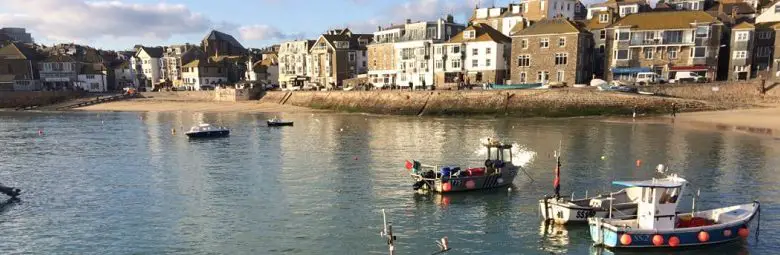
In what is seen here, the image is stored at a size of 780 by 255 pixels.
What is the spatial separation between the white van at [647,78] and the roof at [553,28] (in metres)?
12.0

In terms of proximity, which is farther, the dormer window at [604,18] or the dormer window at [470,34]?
the dormer window at [470,34]

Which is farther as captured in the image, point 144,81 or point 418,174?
point 144,81

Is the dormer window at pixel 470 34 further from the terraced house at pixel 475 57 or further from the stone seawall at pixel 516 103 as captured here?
the stone seawall at pixel 516 103

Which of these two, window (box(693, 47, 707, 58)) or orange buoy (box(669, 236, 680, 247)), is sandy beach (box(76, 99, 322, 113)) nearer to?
window (box(693, 47, 707, 58))

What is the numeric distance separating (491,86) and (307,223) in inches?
2524

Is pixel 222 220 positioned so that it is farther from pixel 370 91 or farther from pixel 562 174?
pixel 370 91

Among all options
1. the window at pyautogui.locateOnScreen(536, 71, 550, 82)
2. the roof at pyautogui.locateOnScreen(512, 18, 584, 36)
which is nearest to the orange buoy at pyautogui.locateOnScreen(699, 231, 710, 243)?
the roof at pyautogui.locateOnScreen(512, 18, 584, 36)

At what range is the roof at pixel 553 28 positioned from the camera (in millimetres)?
86938

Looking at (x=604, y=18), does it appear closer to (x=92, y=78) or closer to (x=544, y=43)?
(x=544, y=43)

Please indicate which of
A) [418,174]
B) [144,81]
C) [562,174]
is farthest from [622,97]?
[144,81]

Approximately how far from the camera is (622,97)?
7669 cm

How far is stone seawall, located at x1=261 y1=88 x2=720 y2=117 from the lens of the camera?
75.8 meters

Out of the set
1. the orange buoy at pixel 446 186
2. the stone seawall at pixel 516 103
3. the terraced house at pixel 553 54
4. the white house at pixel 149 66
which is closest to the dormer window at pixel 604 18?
the terraced house at pixel 553 54

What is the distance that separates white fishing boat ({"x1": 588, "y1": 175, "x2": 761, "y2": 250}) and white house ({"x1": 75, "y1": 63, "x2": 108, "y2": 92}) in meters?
149
